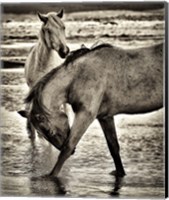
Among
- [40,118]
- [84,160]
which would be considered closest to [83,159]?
[84,160]

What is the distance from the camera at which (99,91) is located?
8.17ft

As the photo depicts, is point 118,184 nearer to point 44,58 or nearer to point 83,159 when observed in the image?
point 83,159

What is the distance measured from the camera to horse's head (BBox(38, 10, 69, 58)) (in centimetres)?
253

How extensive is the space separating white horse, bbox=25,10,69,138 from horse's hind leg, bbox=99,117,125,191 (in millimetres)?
325

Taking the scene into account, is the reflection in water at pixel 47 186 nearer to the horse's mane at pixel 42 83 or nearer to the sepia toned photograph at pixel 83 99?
the sepia toned photograph at pixel 83 99

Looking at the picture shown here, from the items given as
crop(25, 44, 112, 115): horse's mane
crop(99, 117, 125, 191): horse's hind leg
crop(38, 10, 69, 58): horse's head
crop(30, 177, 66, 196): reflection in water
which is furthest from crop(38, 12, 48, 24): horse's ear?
crop(30, 177, 66, 196): reflection in water

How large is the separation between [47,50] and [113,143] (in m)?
0.50

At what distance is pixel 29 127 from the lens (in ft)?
8.39

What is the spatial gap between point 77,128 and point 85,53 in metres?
0.33

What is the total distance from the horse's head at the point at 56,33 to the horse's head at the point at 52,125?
267 millimetres

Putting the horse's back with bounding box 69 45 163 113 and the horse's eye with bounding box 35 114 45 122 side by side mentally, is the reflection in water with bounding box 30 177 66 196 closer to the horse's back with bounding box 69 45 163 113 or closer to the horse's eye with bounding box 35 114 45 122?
the horse's eye with bounding box 35 114 45 122

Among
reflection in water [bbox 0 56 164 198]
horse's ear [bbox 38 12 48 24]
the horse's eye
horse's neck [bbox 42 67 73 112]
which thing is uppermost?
horse's ear [bbox 38 12 48 24]

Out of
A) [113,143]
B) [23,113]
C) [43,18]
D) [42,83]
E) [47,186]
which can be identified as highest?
[43,18]

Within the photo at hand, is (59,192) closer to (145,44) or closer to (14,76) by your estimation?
(14,76)
